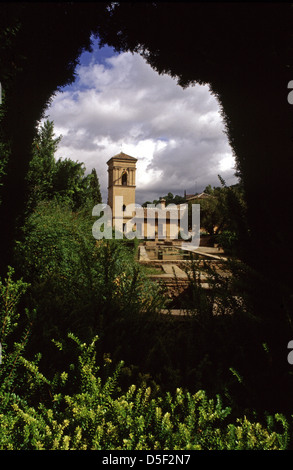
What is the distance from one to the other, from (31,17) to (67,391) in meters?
3.99

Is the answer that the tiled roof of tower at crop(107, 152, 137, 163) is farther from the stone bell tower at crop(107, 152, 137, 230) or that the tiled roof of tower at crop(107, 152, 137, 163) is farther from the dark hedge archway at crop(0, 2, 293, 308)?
the dark hedge archway at crop(0, 2, 293, 308)

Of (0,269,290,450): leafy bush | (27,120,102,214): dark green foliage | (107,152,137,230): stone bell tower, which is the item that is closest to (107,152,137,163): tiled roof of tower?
(107,152,137,230): stone bell tower

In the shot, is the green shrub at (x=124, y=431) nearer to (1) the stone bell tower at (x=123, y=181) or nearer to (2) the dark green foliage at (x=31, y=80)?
(2) the dark green foliage at (x=31, y=80)

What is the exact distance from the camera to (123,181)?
131 feet

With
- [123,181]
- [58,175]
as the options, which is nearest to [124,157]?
[123,181]

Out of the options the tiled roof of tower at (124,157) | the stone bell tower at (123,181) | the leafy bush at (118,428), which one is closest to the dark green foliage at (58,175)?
the leafy bush at (118,428)

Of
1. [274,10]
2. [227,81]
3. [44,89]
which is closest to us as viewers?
[274,10]

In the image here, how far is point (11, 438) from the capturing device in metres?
1.23

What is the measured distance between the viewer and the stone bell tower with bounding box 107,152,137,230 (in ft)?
126

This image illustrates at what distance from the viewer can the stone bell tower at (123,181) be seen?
3853 cm

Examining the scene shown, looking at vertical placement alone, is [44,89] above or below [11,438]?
above
